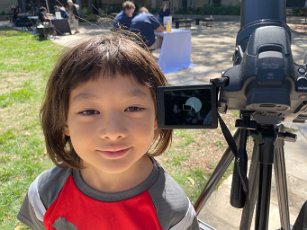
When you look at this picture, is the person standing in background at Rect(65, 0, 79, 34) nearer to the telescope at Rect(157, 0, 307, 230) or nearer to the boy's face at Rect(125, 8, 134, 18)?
the boy's face at Rect(125, 8, 134, 18)

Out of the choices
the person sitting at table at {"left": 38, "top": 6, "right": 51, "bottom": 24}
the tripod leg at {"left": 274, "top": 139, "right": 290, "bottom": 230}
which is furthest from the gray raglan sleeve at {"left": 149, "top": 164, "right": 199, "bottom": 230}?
the person sitting at table at {"left": 38, "top": 6, "right": 51, "bottom": 24}

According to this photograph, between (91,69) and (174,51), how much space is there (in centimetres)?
564

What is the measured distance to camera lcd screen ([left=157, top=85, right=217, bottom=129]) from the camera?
90cm

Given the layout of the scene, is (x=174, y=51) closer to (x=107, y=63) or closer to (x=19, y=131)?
(x=19, y=131)

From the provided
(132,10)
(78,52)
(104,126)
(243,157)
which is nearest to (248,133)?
(243,157)

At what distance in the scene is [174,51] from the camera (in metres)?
6.51

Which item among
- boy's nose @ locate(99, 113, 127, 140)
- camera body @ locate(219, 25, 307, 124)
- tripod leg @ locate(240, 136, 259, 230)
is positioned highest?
camera body @ locate(219, 25, 307, 124)

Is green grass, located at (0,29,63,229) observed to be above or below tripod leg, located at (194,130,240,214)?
below

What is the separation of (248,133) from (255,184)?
0.74 feet

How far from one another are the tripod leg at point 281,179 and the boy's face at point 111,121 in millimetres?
523

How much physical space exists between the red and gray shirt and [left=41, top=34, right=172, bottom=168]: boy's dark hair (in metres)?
0.11

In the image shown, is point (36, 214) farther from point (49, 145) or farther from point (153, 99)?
point (153, 99)

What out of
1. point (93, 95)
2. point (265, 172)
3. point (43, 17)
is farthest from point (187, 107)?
point (43, 17)

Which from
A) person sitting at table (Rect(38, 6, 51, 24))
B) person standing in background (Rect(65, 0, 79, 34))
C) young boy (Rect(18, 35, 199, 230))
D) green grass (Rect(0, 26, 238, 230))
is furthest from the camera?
person standing in background (Rect(65, 0, 79, 34))
